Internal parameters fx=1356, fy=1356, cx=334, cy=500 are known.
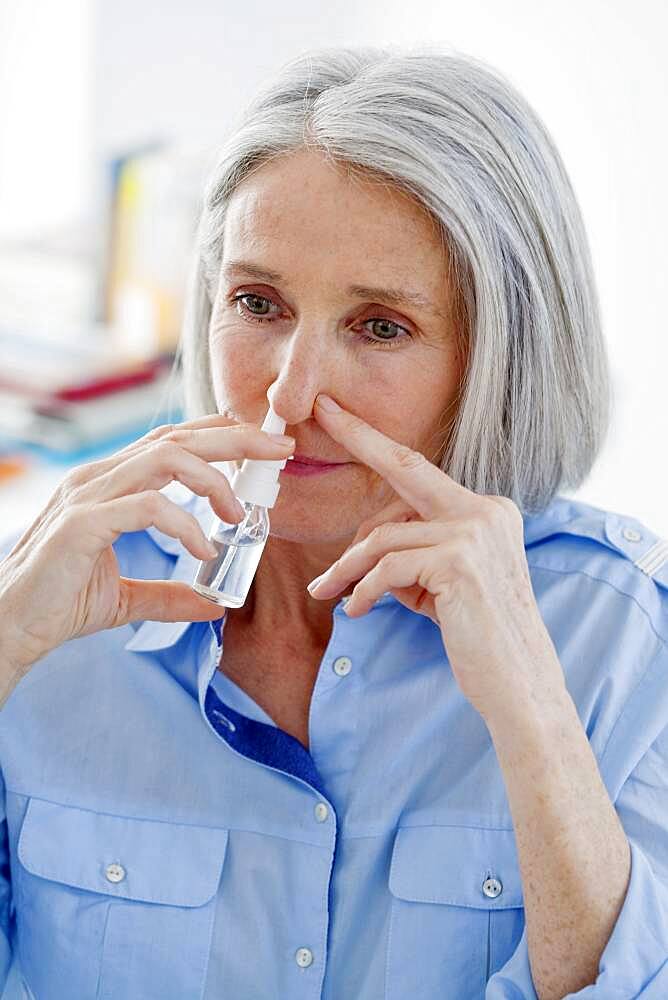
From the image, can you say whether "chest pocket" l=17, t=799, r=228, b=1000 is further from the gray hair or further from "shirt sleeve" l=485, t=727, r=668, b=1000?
the gray hair

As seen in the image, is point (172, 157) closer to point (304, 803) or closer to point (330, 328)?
point (330, 328)

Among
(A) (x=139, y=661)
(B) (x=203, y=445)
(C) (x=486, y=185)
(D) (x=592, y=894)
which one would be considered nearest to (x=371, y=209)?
(C) (x=486, y=185)

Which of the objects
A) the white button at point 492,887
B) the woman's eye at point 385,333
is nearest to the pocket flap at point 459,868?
the white button at point 492,887

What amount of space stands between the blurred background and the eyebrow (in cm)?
128

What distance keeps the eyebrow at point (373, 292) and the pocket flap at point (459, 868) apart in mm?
563

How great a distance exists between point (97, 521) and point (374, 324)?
369 mm

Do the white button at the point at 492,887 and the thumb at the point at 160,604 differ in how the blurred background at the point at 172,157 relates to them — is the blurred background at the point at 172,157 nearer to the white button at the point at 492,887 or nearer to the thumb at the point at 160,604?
the thumb at the point at 160,604

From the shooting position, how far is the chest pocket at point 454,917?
1411 millimetres

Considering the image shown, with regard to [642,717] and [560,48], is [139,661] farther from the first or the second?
[560,48]

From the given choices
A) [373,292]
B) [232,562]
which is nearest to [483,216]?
[373,292]

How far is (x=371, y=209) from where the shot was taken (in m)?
1.43

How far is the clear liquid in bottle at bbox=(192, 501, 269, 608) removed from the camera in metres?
1.51

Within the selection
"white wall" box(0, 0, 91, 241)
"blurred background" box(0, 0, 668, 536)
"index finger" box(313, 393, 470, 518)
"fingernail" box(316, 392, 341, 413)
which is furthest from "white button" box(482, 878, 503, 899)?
"white wall" box(0, 0, 91, 241)

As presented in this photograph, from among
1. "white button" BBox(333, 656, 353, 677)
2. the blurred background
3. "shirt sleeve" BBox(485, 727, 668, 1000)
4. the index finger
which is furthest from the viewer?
the blurred background
